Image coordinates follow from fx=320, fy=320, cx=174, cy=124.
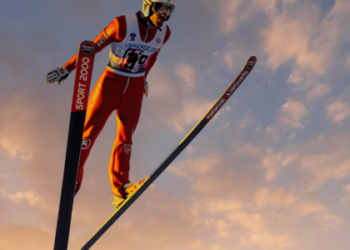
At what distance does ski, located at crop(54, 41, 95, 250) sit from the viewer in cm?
465

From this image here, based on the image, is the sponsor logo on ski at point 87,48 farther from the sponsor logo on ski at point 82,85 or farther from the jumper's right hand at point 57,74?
the jumper's right hand at point 57,74

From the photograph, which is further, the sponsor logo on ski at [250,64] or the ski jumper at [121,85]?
the sponsor logo on ski at [250,64]

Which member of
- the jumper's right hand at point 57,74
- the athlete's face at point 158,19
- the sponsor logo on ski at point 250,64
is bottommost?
the jumper's right hand at point 57,74

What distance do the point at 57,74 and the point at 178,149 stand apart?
2672mm

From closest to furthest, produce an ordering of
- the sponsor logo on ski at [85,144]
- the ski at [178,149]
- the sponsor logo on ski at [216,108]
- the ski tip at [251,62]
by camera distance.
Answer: the sponsor logo on ski at [85,144] → the ski at [178,149] → the ski tip at [251,62] → the sponsor logo on ski at [216,108]

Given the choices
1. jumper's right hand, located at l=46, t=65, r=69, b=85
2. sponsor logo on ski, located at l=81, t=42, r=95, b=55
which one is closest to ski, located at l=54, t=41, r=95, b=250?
sponsor logo on ski, located at l=81, t=42, r=95, b=55

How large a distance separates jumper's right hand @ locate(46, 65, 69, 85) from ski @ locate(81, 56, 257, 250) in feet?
8.00

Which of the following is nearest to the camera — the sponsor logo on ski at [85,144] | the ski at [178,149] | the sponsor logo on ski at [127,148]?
the sponsor logo on ski at [85,144]

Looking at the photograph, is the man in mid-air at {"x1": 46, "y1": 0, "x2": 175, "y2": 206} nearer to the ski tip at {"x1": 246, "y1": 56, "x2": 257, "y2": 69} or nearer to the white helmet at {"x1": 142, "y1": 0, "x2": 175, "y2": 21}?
the white helmet at {"x1": 142, "y1": 0, "x2": 175, "y2": 21}

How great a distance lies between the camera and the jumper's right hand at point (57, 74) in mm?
5609

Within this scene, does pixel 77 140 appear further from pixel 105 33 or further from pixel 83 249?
pixel 83 249

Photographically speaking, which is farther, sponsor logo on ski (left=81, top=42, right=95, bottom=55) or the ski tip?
the ski tip

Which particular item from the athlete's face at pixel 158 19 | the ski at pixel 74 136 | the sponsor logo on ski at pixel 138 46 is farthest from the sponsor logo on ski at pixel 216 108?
the ski at pixel 74 136

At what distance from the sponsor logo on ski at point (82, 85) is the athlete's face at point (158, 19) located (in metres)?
1.51
